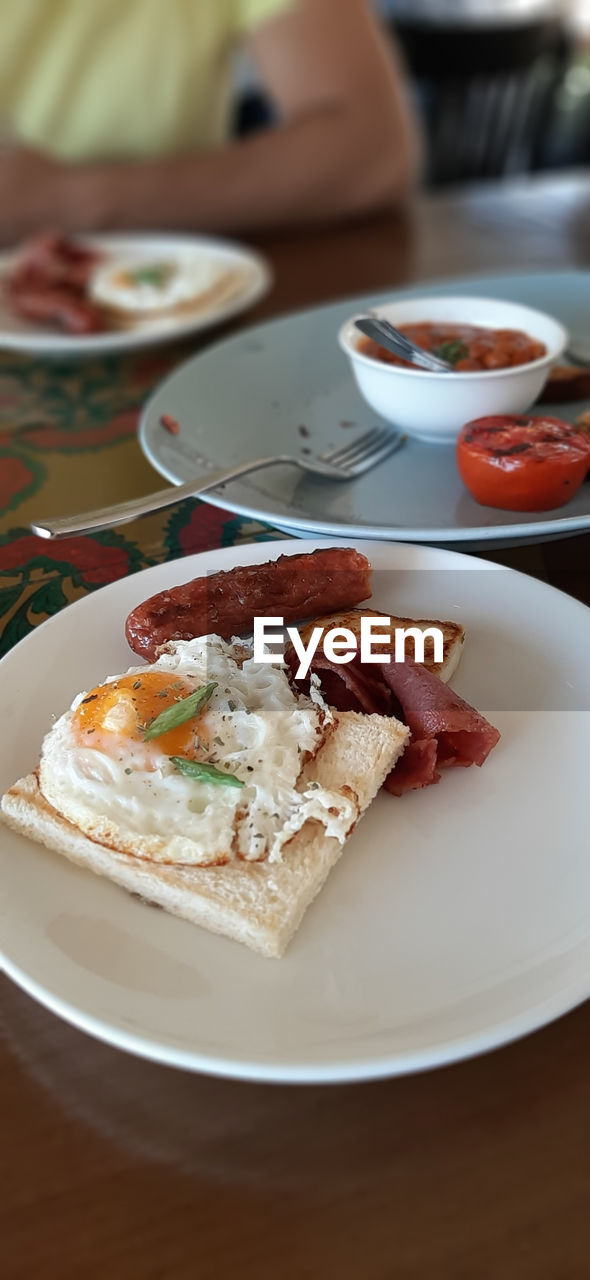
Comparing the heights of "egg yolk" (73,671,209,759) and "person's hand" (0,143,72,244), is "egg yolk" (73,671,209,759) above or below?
below

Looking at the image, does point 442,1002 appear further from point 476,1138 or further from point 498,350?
point 498,350

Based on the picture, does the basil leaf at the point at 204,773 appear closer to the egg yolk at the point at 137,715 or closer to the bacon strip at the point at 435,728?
the egg yolk at the point at 137,715

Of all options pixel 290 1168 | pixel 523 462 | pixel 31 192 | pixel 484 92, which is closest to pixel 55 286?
pixel 31 192

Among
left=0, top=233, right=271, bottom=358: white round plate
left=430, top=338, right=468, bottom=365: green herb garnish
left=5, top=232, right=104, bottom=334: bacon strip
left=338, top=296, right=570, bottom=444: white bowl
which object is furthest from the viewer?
left=5, top=232, right=104, bottom=334: bacon strip

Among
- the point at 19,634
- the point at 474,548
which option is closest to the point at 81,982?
the point at 19,634

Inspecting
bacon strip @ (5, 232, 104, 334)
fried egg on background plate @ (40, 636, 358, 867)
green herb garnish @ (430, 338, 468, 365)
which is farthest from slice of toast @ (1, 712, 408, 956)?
bacon strip @ (5, 232, 104, 334)

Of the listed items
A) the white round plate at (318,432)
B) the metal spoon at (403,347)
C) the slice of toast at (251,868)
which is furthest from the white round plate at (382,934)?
the metal spoon at (403,347)

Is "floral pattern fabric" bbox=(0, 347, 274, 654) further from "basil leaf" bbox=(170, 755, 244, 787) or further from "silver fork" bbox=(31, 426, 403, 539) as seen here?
"basil leaf" bbox=(170, 755, 244, 787)

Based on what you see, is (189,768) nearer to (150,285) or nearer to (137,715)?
(137,715)
